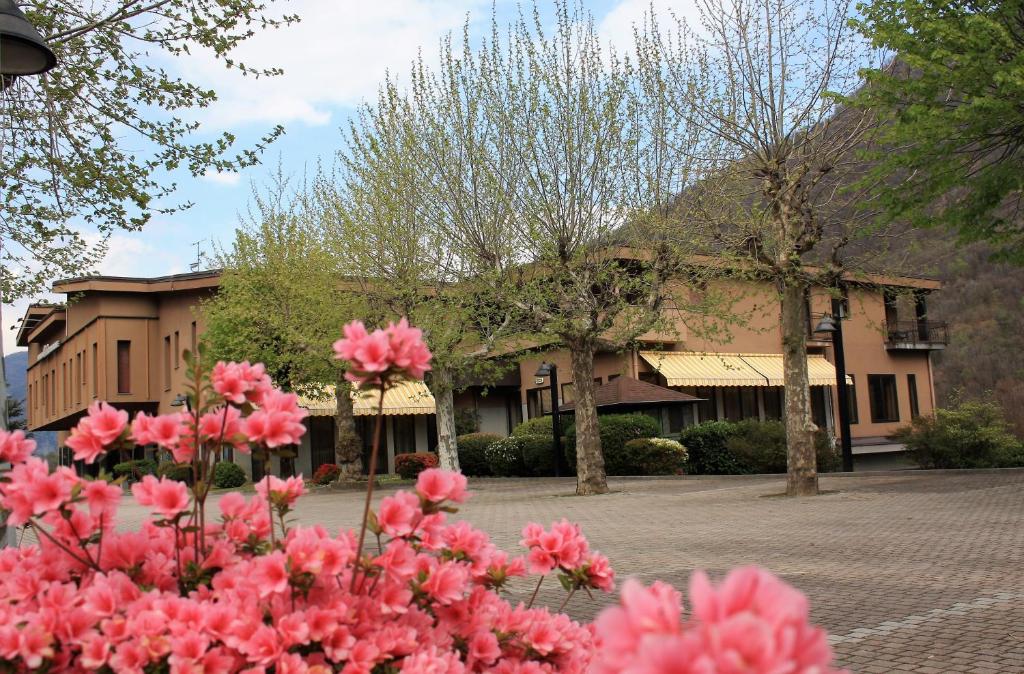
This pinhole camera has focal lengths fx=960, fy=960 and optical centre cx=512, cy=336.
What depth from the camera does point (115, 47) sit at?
36.1ft

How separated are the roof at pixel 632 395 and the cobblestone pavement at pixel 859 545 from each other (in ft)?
16.1

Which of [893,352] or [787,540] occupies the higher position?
[893,352]

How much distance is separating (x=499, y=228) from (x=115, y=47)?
9.96 metres

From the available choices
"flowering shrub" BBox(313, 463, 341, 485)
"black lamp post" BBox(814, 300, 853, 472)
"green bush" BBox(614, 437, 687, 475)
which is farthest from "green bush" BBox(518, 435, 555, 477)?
"black lamp post" BBox(814, 300, 853, 472)

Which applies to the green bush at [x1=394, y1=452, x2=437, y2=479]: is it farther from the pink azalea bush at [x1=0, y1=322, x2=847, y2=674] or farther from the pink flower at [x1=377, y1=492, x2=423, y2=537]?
the pink flower at [x1=377, y1=492, x2=423, y2=537]

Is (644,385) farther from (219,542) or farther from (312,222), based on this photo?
(219,542)

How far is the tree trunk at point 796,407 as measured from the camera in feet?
56.6

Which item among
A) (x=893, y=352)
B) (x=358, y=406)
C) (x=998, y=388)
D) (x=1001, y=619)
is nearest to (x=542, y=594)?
(x=1001, y=619)

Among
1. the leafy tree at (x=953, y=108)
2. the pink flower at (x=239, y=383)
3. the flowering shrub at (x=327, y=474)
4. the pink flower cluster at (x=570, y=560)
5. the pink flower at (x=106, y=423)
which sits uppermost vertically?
the leafy tree at (x=953, y=108)

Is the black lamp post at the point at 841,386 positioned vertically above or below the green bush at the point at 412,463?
above

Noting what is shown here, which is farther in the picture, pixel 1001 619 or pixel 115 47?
pixel 115 47

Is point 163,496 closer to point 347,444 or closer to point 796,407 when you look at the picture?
point 796,407

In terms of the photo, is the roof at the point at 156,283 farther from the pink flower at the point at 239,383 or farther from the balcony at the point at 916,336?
the pink flower at the point at 239,383

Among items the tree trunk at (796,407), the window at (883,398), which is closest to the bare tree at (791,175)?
the tree trunk at (796,407)
